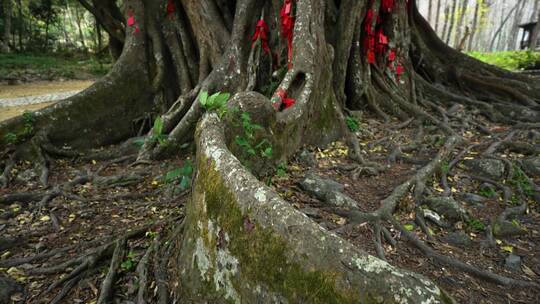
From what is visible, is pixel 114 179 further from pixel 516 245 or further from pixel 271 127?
pixel 516 245

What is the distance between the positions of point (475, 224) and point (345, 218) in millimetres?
1138

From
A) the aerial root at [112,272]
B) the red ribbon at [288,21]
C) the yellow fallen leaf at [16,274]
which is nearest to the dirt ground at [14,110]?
the yellow fallen leaf at [16,274]

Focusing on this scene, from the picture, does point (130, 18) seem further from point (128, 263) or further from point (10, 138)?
point (128, 263)

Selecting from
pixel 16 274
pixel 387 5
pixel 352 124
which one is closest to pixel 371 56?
pixel 387 5

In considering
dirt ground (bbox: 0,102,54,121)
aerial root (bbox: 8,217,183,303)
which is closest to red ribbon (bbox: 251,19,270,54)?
aerial root (bbox: 8,217,183,303)

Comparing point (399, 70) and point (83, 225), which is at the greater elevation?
point (399, 70)

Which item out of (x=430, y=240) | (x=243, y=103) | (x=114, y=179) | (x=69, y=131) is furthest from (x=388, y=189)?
(x=69, y=131)

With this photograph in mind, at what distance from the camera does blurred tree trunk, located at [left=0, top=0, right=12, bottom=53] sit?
16109 mm

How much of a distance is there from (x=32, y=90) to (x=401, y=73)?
12.0 metres

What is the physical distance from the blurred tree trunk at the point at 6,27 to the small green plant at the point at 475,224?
67.3 feet

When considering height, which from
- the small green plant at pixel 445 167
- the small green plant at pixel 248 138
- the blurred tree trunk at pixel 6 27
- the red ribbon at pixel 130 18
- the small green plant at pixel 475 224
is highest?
the blurred tree trunk at pixel 6 27

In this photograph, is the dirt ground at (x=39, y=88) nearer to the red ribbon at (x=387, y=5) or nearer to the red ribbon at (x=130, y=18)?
the red ribbon at (x=130, y=18)

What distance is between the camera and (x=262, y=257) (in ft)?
4.98

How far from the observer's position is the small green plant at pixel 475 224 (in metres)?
2.92
